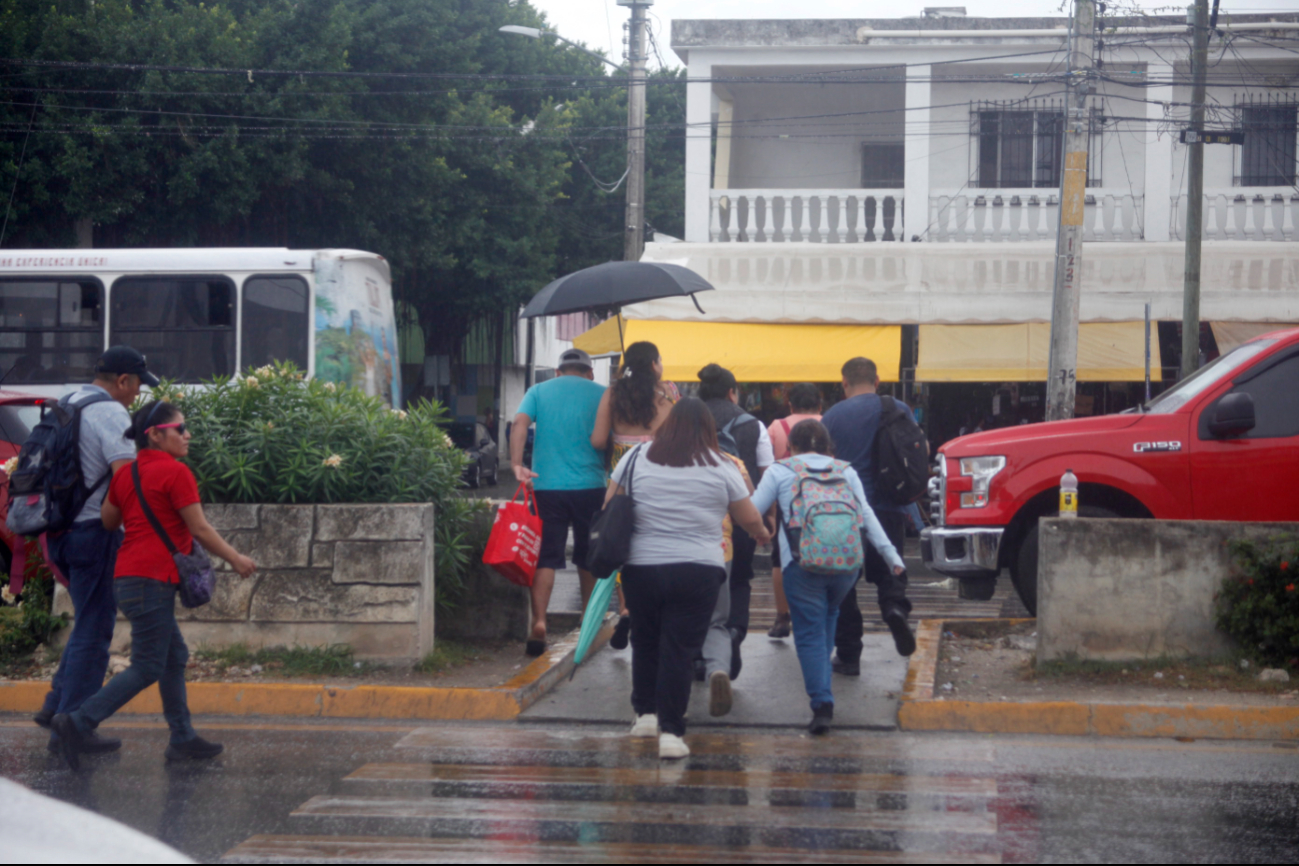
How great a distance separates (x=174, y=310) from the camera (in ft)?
46.8

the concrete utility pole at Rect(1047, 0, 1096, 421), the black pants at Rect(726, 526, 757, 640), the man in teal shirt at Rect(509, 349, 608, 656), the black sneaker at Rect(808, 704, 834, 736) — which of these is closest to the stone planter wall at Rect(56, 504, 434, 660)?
the man in teal shirt at Rect(509, 349, 608, 656)

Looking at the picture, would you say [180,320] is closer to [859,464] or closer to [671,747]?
[859,464]

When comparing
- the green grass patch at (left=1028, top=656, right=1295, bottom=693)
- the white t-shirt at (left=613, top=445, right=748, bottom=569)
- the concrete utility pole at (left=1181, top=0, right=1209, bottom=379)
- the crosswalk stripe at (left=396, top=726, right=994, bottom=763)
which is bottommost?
the crosswalk stripe at (left=396, top=726, right=994, bottom=763)

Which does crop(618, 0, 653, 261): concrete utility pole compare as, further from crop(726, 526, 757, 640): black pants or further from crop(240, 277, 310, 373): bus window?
crop(726, 526, 757, 640): black pants

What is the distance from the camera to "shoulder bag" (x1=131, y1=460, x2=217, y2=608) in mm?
5410

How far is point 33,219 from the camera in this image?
19812 mm

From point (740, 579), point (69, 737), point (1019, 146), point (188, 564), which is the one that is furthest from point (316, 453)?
point (1019, 146)

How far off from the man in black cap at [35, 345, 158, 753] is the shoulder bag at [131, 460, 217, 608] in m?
0.29

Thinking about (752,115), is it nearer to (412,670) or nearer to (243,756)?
(412,670)

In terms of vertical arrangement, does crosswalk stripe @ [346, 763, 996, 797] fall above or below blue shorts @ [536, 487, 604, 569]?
below

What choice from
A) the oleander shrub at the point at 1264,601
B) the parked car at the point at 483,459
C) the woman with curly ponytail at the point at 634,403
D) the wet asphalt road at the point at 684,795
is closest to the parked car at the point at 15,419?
the wet asphalt road at the point at 684,795

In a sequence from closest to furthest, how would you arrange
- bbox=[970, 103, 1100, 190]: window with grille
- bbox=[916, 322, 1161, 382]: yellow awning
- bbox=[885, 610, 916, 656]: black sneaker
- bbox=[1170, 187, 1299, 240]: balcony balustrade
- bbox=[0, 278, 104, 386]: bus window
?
bbox=[885, 610, 916, 656]: black sneaker < bbox=[0, 278, 104, 386]: bus window < bbox=[916, 322, 1161, 382]: yellow awning < bbox=[1170, 187, 1299, 240]: balcony balustrade < bbox=[970, 103, 1100, 190]: window with grille

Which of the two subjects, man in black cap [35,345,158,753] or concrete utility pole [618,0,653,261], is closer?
man in black cap [35,345,158,753]

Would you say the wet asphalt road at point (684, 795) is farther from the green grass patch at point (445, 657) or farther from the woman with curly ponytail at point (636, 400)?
the woman with curly ponytail at point (636, 400)
